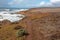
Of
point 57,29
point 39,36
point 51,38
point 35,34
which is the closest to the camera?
point 51,38

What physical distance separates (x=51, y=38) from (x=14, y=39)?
406 cm

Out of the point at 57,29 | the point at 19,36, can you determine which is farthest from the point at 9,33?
the point at 57,29

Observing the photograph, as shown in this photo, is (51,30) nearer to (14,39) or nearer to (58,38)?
(58,38)

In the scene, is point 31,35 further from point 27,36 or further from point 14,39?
point 14,39

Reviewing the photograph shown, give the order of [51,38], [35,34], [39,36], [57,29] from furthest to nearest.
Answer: [57,29] < [35,34] < [39,36] < [51,38]

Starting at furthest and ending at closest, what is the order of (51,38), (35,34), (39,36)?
(35,34), (39,36), (51,38)

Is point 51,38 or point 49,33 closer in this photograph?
point 51,38

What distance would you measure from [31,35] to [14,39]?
218 centimetres

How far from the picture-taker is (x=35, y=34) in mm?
21422

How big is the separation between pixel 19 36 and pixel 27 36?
0.92 metres

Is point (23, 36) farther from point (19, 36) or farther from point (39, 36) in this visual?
point (39, 36)

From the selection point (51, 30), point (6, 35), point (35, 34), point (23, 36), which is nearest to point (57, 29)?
point (51, 30)

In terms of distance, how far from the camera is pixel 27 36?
20719 mm

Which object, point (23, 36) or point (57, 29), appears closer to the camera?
point (23, 36)
